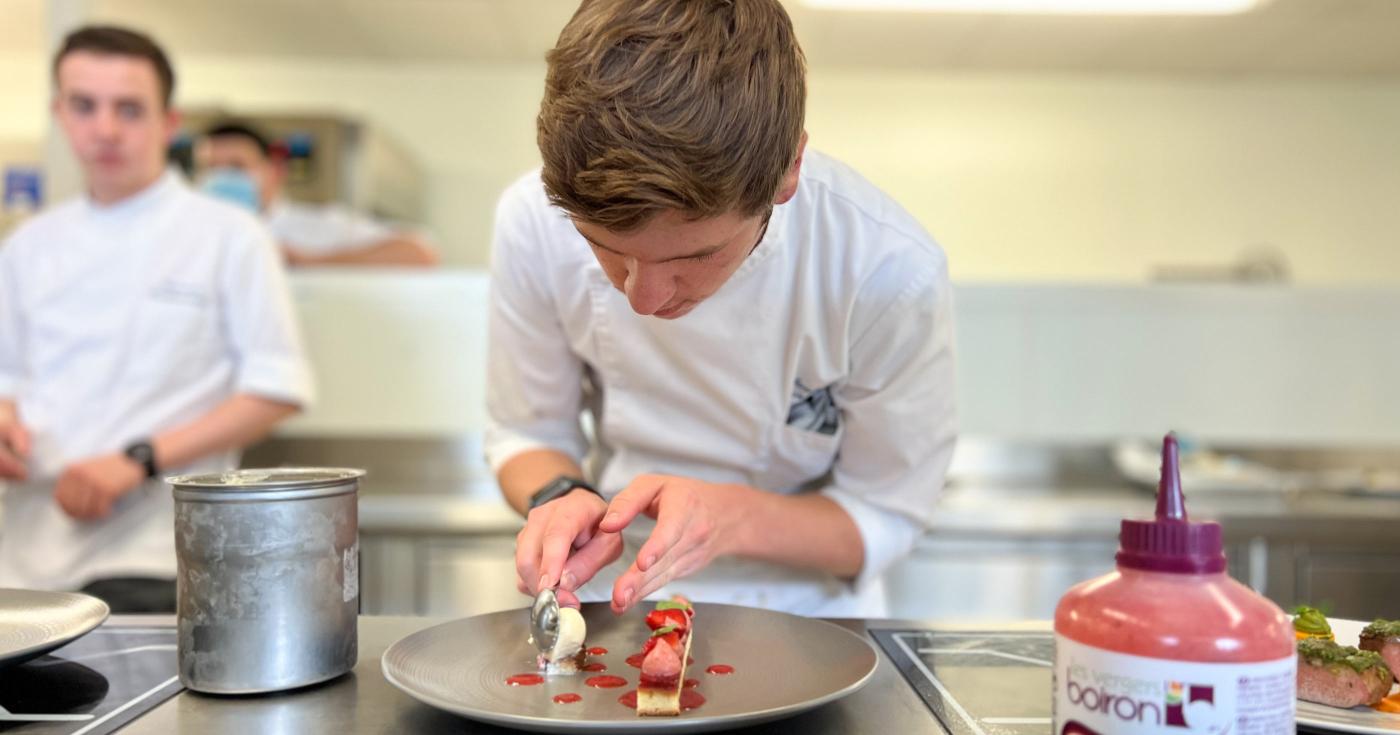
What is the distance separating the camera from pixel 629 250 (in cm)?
83

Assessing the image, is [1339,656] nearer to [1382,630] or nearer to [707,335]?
[1382,630]

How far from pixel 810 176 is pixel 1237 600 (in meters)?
0.66

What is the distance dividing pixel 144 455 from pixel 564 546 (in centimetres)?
135

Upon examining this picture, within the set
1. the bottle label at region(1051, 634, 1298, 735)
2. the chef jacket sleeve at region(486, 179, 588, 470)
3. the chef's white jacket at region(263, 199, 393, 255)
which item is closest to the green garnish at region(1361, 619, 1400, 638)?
the bottle label at region(1051, 634, 1298, 735)

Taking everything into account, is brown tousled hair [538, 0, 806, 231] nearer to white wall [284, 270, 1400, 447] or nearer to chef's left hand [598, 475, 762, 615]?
chef's left hand [598, 475, 762, 615]

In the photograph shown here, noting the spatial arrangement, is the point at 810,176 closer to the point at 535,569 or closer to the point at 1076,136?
the point at 535,569

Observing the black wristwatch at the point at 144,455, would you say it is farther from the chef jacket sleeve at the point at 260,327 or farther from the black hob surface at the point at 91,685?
the black hob surface at the point at 91,685

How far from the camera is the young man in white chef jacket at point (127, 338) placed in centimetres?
202

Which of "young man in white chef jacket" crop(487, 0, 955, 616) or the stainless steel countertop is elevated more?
"young man in white chef jacket" crop(487, 0, 955, 616)

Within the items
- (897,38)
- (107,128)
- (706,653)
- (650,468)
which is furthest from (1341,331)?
(107,128)

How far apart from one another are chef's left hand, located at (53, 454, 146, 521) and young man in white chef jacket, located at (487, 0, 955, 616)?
91 cm

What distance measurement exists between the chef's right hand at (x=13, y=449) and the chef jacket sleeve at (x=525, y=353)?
3.23ft

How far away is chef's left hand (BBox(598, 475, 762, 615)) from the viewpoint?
2.92 feet

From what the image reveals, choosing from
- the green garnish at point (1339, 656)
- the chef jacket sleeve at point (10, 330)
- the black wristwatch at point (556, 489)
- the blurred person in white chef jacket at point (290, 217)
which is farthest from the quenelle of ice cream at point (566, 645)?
the blurred person in white chef jacket at point (290, 217)
